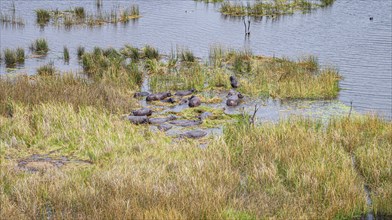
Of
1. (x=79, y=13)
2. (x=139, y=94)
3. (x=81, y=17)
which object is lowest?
(x=139, y=94)

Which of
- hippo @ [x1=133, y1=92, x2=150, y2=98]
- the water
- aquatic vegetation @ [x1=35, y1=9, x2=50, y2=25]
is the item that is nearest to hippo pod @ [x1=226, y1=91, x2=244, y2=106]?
hippo @ [x1=133, y1=92, x2=150, y2=98]

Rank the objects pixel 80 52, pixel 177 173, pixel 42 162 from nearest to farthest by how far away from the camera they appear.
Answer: pixel 177 173 < pixel 42 162 < pixel 80 52

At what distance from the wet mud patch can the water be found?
10176 millimetres

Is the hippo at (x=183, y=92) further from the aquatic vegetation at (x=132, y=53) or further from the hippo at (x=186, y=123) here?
the aquatic vegetation at (x=132, y=53)

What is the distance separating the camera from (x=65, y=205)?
9539mm

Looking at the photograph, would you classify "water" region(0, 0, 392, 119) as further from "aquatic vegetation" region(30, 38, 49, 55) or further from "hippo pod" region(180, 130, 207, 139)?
"hippo pod" region(180, 130, 207, 139)

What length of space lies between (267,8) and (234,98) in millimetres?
28338

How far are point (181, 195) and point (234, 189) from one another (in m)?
1.27

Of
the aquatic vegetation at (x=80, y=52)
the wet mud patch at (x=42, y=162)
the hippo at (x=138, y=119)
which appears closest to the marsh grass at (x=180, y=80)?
the hippo at (x=138, y=119)

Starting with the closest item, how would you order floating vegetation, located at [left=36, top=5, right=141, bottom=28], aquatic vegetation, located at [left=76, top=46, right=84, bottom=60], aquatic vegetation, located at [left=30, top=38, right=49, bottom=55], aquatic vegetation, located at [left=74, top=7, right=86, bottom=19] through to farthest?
aquatic vegetation, located at [left=76, top=46, right=84, bottom=60]
aquatic vegetation, located at [left=30, top=38, right=49, bottom=55]
floating vegetation, located at [left=36, top=5, right=141, bottom=28]
aquatic vegetation, located at [left=74, top=7, right=86, bottom=19]

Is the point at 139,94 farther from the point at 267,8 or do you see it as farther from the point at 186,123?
the point at 267,8

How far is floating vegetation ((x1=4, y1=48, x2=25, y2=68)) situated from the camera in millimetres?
26188

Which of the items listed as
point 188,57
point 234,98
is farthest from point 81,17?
point 234,98

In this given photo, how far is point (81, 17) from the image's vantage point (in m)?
41.6
